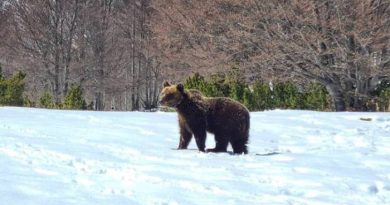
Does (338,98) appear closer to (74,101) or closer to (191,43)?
(191,43)

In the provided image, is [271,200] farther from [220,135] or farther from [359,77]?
[359,77]

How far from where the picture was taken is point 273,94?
2197 cm

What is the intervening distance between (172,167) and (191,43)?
1979cm

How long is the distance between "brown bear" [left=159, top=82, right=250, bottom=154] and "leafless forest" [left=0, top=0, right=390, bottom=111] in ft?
35.9

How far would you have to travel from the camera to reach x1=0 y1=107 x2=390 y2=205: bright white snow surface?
17.1 ft

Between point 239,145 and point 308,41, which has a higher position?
point 308,41

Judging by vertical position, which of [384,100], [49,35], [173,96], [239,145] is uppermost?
[49,35]

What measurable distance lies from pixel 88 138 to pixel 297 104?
517 inches

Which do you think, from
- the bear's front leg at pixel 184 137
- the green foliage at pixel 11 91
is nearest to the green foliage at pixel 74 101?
the green foliage at pixel 11 91

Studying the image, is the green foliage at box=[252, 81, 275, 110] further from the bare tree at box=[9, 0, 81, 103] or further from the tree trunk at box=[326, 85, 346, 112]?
the bare tree at box=[9, 0, 81, 103]

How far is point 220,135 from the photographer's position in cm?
834

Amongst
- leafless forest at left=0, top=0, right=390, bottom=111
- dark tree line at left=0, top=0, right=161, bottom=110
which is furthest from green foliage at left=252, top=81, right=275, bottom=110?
dark tree line at left=0, top=0, right=161, bottom=110

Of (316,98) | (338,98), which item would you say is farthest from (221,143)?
(316,98)

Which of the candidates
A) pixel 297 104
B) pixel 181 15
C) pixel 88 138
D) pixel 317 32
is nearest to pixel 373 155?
pixel 88 138
